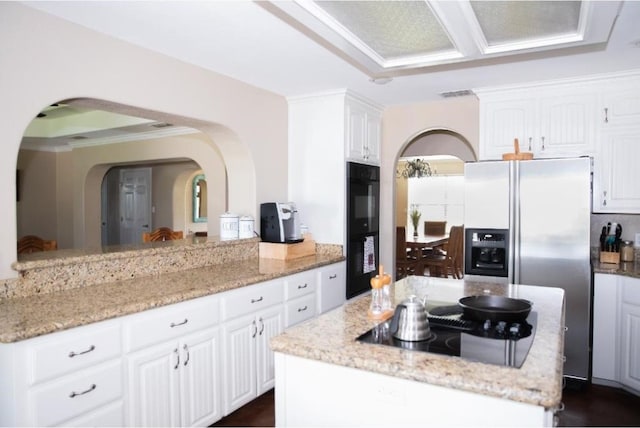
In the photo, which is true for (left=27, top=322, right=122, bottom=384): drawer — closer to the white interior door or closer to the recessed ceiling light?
the recessed ceiling light

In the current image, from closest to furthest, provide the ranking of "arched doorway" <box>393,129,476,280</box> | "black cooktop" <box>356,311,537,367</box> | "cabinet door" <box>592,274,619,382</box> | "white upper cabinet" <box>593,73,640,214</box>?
"black cooktop" <box>356,311,537,367</box> → "cabinet door" <box>592,274,619,382</box> → "white upper cabinet" <box>593,73,640,214</box> → "arched doorway" <box>393,129,476,280</box>

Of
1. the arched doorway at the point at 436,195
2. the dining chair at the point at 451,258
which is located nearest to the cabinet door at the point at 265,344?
the dining chair at the point at 451,258

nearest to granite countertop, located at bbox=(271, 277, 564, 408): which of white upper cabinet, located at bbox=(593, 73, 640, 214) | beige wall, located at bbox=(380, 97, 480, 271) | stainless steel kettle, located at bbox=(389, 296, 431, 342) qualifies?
stainless steel kettle, located at bbox=(389, 296, 431, 342)

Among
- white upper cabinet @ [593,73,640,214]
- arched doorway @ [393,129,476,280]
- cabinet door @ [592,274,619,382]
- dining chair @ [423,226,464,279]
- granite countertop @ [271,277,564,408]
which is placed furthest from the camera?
arched doorway @ [393,129,476,280]

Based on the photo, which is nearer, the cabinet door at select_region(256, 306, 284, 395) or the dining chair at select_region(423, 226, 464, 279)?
the cabinet door at select_region(256, 306, 284, 395)

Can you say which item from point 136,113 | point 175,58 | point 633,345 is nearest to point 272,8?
point 175,58

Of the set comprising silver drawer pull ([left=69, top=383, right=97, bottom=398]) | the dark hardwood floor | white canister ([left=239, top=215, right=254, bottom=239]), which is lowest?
the dark hardwood floor

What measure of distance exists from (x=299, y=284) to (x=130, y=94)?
5.49ft

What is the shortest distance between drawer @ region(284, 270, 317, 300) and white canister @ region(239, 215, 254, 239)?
62cm

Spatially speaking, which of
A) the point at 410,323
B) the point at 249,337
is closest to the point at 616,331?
the point at 410,323

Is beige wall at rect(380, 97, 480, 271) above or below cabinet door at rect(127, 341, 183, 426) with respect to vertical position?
above

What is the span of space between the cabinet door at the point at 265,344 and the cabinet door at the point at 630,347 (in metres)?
2.34

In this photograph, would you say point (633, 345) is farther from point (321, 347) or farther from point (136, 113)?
point (136, 113)

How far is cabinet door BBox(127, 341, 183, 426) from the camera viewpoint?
6.75ft
